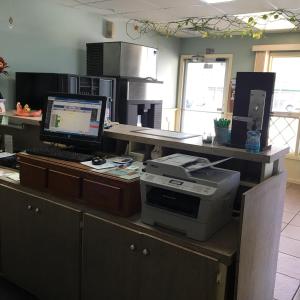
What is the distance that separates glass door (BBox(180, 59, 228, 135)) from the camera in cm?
605

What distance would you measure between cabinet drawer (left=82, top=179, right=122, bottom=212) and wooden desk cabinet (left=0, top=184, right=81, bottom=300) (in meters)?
0.10

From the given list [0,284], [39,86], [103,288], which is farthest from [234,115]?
[39,86]

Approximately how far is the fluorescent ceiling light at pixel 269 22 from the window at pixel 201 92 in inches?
44.1

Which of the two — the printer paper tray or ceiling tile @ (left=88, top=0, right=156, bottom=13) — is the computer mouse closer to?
the printer paper tray

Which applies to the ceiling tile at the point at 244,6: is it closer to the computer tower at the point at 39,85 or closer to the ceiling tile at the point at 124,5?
the ceiling tile at the point at 124,5

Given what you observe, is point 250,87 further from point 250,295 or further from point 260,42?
point 260,42

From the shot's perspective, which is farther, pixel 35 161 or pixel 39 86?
pixel 39 86

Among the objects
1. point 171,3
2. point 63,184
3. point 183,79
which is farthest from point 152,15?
point 63,184

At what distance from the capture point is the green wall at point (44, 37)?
12.2ft

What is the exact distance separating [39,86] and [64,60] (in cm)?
89

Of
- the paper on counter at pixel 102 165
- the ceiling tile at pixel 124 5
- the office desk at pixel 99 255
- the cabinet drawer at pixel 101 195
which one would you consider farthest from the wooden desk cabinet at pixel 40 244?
the ceiling tile at pixel 124 5

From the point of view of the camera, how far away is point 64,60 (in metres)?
4.30

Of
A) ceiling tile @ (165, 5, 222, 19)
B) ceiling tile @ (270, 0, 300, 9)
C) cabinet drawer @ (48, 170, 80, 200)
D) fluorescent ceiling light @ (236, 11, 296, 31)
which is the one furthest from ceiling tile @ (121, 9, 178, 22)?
cabinet drawer @ (48, 170, 80, 200)

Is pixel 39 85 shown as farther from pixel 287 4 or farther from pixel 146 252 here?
pixel 287 4
